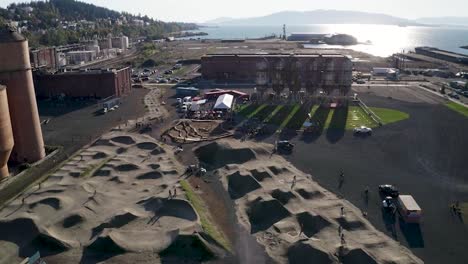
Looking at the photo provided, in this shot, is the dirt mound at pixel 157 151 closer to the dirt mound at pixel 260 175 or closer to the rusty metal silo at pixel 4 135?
the dirt mound at pixel 260 175

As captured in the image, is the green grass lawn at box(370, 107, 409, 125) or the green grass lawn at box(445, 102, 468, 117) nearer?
the green grass lawn at box(370, 107, 409, 125)

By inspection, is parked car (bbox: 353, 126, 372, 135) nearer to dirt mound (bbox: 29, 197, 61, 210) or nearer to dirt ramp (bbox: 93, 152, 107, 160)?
dirt ramp (bbox: 93, 152, 107, 160)

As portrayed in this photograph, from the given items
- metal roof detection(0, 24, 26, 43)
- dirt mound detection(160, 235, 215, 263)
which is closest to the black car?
dirt mound detection(160, 235, 215, 263)

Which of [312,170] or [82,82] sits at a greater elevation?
[82,82]

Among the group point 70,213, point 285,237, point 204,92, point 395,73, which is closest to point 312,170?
point 285,237

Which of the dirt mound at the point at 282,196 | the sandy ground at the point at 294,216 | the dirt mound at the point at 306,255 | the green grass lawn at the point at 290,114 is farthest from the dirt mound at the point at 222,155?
the dirt mound at the point at 306,255

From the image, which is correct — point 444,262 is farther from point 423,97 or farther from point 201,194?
point 423,97
